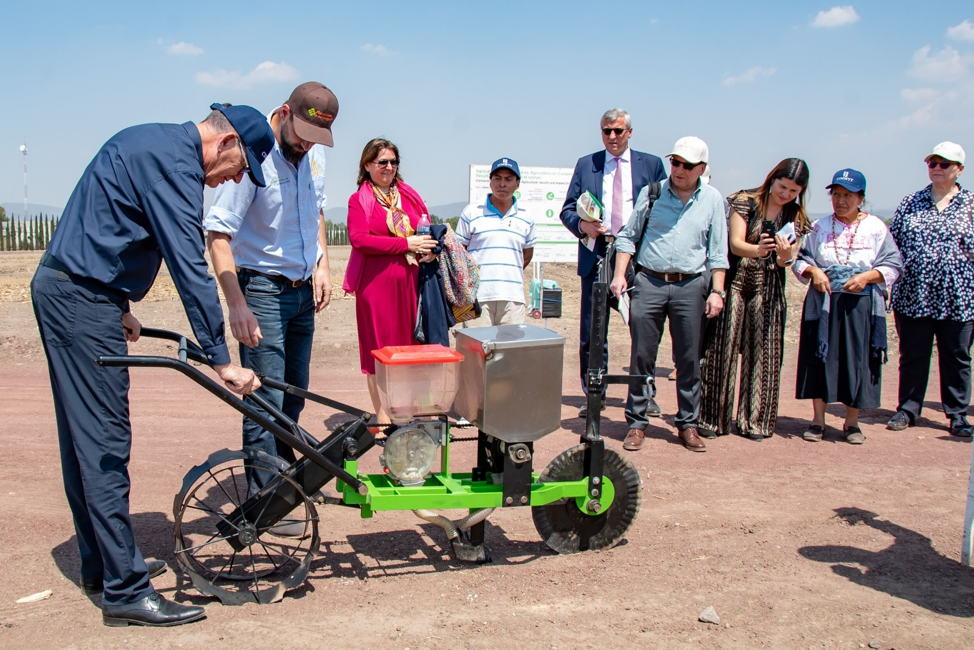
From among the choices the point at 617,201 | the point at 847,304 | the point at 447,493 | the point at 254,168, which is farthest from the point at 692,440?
the point at 254,168

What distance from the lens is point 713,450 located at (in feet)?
22.1

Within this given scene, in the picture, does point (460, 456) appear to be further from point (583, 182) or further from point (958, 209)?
point (958, 209)

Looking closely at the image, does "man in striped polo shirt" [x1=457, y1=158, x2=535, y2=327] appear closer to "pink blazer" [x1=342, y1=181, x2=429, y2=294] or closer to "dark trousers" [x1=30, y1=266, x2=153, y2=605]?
"pink blazer" [x1=342, y1=181, x2=429, y2=294]

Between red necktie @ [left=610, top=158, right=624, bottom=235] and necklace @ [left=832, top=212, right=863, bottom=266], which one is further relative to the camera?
red necktie @ [left=610, top=158, right=624, bottom=235]

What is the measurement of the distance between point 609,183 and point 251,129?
172 inches

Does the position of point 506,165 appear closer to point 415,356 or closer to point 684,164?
point 684,164

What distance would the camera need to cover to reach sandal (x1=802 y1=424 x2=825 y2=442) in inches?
281

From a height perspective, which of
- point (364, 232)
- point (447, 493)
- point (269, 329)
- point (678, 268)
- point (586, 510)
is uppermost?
point (364, 232)

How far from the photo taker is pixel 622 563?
14.4 ft

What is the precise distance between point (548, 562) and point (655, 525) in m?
0.93

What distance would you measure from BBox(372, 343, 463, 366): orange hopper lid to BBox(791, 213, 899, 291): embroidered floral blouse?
4.20 meters

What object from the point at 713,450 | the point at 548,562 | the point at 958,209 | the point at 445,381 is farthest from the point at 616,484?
the point at 958,209

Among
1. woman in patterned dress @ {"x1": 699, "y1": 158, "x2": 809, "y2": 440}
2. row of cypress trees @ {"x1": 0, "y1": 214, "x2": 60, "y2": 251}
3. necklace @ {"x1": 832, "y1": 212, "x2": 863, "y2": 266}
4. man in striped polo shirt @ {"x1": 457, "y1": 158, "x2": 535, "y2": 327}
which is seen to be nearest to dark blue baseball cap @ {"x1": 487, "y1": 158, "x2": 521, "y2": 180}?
man in striped polo shirt @ {"x1": 457, "y1": 158, "x2": 535, "y2": 327}

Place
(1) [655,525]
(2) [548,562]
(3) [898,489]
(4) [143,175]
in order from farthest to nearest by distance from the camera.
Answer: (3) [898,489], (1) [655,525], (2) [548,562], (4) [143,175]
